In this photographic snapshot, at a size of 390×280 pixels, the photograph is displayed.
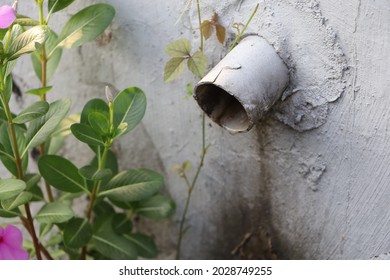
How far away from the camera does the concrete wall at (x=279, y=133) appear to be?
1315 millimetres

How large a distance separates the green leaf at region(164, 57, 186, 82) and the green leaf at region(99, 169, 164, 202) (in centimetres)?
24

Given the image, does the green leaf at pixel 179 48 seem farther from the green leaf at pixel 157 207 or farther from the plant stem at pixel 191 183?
the green leaf at pixel 157 207

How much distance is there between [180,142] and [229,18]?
1.35 feet

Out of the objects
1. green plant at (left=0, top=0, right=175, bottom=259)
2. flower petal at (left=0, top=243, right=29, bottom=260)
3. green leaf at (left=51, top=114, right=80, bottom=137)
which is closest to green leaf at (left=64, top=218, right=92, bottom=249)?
green plant at (left=0, top=0, right=175, bottom=259)

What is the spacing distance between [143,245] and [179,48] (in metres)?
0.56

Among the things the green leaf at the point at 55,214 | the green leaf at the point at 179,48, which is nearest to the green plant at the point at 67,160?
the green leaf at the point at 55,214

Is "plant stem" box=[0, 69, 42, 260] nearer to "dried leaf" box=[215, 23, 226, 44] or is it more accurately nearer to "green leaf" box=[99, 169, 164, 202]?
"green leaf" box=[99, 169, 164, 202]

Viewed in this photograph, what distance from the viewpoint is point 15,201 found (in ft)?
4.41

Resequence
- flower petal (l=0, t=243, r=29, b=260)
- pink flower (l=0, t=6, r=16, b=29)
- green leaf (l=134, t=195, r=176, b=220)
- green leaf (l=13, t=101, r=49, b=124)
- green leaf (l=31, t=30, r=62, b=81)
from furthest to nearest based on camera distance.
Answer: green leaf (l=134, t=195, r=176, b=220), green leaf (l=31, t=30, r=62, b=81), flower petal (l=0, t=243, r=29, b=260), green leaf (l=13, t=101, r=49, b=124), pink flower (l=0, t=6, r=16, b=29)

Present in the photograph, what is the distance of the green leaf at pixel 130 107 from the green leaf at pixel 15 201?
25cm

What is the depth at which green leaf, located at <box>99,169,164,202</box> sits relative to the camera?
149cm

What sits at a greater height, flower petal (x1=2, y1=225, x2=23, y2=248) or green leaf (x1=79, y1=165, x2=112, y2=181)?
green leaf (x1=79, y1=165, x2=112, y2=181)

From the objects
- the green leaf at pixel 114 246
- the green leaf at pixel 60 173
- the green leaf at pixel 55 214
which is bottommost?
the green leaf at pixel 114 246
